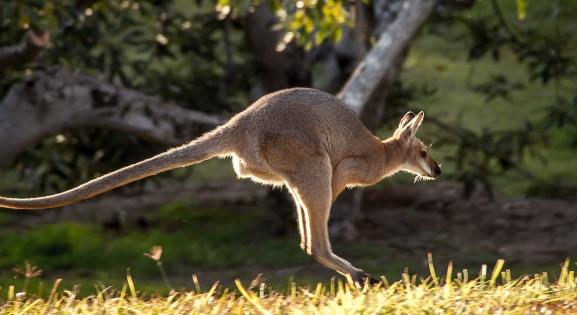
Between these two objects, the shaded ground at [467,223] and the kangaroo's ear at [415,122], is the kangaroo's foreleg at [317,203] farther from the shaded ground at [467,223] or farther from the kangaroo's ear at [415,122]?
the shaded ground at [467,223]

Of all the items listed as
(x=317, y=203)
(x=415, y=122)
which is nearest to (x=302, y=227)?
(x=317, y=203)

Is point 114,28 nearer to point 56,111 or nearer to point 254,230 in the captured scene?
point 56,111

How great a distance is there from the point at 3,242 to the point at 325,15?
4.49 metres

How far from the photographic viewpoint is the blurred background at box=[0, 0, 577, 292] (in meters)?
9.79

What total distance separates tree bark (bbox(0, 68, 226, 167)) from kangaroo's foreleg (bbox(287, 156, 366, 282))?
3.94 m

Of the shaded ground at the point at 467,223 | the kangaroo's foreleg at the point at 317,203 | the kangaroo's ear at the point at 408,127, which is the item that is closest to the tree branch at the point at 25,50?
the kangaroo's ear at the point at 408,127

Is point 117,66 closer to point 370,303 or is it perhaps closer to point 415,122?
point 415,122

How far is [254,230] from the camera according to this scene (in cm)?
1188

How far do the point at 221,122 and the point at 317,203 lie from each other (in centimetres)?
401

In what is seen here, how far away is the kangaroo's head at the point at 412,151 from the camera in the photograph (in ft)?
23.7

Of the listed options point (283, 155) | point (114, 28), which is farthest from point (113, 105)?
point (283, 155)

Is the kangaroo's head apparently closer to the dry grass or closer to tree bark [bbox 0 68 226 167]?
the dry grass

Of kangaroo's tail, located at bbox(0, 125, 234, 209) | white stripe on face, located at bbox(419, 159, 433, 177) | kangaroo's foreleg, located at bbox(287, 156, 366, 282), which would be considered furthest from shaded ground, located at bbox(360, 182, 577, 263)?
kangaroo's tail, located at bbox(0, 125, 234, 209)

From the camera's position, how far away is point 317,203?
6203 mm
